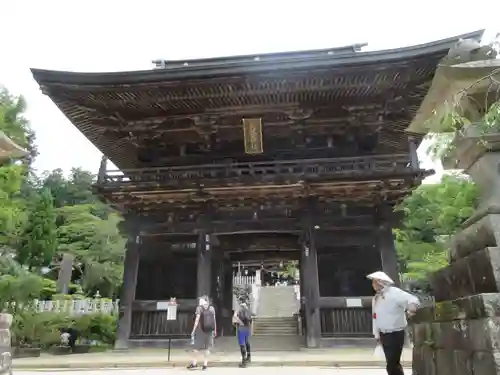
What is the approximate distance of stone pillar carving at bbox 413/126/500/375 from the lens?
3041 millimetres

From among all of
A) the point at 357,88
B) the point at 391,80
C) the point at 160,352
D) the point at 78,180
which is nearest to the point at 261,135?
the point at 357,88

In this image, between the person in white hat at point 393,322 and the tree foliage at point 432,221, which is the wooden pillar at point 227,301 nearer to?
the tree foliage at point 432,221

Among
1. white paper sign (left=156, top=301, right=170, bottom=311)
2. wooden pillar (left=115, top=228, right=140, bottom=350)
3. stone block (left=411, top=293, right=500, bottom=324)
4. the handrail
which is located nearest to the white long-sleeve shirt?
stone block (left=411, top=293, right=500, bottom=324)

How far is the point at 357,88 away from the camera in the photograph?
38.9 ft

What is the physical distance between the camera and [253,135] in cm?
1295

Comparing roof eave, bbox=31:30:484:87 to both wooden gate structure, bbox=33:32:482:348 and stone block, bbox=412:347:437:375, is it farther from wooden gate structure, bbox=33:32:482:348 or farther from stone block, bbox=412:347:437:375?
stone block, bbox=412:347:437:375

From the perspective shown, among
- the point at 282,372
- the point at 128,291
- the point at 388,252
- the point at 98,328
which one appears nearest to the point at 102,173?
the point at 128,291

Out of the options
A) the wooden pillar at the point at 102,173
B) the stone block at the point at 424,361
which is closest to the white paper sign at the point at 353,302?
the stone block at the point at 424,361

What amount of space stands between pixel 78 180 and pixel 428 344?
52236 millimetres

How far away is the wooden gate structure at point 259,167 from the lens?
11.5 meters

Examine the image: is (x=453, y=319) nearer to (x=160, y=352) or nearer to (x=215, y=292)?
(x=160, y=352)

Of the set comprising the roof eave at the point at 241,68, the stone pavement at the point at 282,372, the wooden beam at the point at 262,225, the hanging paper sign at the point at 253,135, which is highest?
the roof eave at the point at 241,68

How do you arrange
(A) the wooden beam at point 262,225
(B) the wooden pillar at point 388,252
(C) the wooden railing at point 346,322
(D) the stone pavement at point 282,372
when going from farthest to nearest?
1. (A) the wooden beam at point 262,225
2. (B) the wooden pillar at point 388,252
3. (C) the wooden railing at point 346,322
4. (D) the stone pavement at point 282,372

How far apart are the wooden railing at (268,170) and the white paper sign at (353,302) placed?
3.86 m
